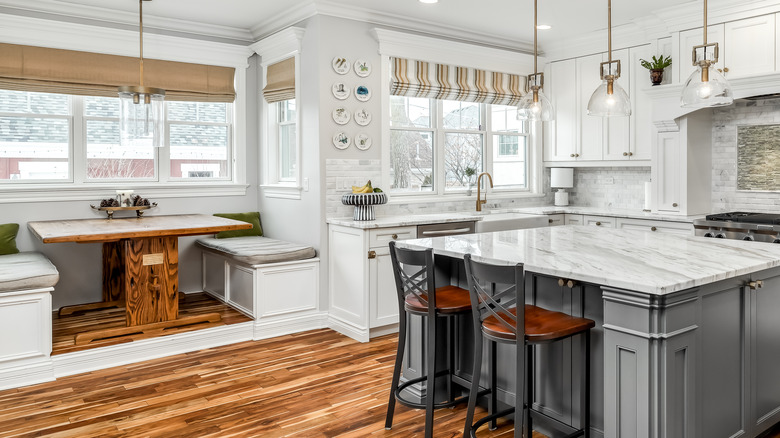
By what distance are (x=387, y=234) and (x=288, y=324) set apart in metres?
1.12

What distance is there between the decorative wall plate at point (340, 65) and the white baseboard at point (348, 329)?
6.73 ft

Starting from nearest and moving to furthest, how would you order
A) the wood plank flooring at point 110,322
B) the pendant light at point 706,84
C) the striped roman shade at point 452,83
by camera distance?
Result: the pendant light at point 706,84 < the wood plank flooring at point 110,322 < the striped roman shade at point 452,83

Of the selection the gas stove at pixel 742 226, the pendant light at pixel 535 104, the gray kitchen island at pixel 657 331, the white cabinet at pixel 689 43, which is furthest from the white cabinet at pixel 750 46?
the pendant light at pixel 535 104

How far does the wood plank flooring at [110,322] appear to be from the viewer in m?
3.99

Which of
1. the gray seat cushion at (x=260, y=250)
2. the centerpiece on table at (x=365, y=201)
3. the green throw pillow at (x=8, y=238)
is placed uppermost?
the centerpiece on table at (x=365, y=201)

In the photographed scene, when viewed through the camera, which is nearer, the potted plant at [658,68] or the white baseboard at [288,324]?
the white baseboard at [288,324]

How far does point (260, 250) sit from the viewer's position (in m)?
4.66

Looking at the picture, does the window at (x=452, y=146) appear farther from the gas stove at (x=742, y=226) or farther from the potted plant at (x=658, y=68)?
the gas stove at (x=742, y=226)

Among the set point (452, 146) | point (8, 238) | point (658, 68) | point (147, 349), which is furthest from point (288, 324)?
point (658, 68)

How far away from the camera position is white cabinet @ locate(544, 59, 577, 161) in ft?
19.6

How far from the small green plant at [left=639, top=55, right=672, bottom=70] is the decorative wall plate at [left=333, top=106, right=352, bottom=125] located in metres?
2.69

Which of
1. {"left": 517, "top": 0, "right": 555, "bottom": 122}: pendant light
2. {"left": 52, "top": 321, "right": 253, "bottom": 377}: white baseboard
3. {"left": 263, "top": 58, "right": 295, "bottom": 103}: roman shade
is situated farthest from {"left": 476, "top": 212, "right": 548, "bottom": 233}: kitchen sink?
{"left": 263, "top": 58, "right": 295, "bottom": 103}: roman shade

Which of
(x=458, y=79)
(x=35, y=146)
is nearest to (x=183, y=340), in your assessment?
(x=35, y=146)

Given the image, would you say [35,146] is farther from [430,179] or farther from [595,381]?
[595,381]
